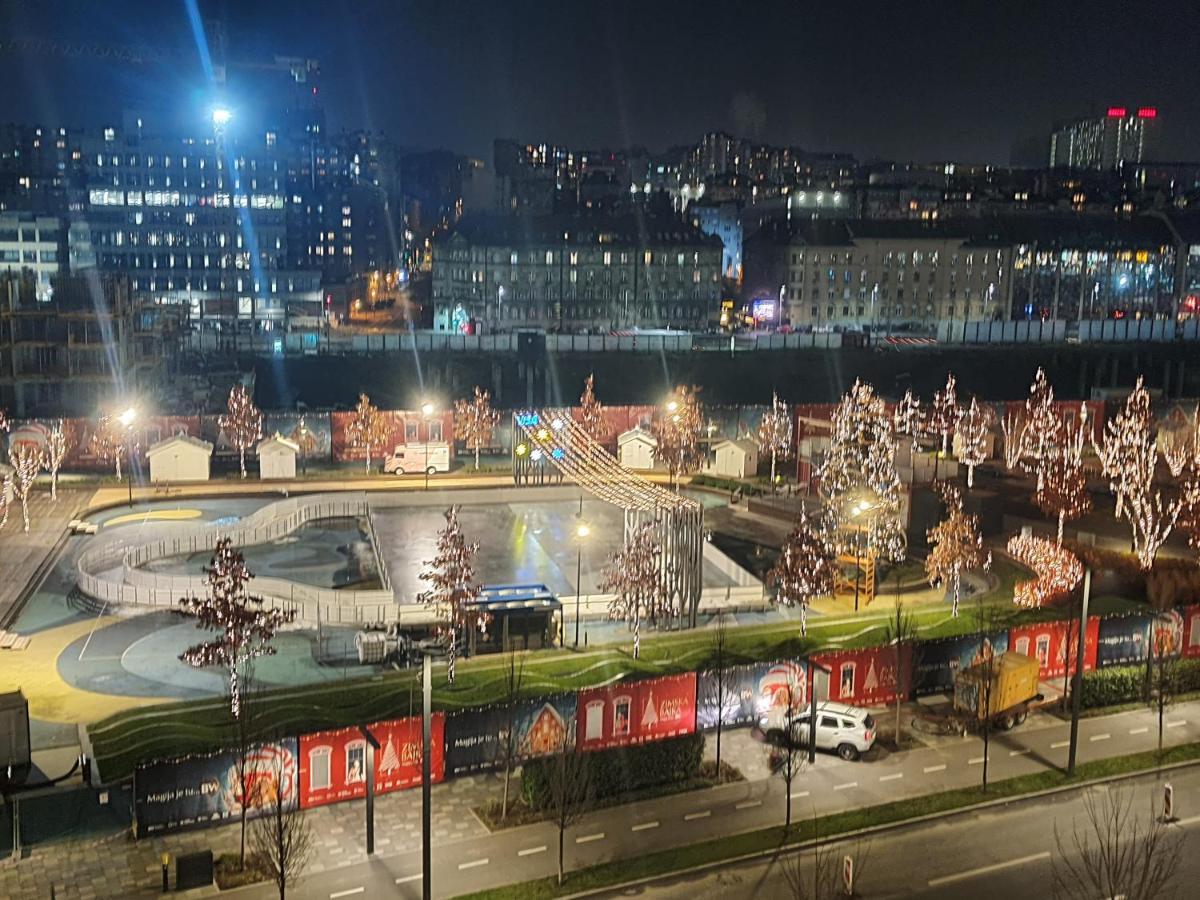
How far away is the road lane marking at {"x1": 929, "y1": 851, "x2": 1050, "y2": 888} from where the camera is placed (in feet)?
53.1

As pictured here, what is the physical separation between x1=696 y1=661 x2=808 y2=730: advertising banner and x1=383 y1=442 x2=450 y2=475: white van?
2486cm

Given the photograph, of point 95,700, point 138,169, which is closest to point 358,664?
point 95,700

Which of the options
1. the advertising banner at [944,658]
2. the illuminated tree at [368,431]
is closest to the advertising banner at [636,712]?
the advertising banner at [944,658]

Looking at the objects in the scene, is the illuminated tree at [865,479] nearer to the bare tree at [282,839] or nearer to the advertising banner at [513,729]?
the advertising banner at [513,729]

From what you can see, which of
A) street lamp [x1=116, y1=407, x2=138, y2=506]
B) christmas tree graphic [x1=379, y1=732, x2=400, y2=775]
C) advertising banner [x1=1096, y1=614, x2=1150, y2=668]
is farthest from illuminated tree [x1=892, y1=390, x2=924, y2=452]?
christmas tree graphic [x1=379, y1=732, x2=400, y2=775]

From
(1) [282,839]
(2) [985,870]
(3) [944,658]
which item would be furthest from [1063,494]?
(1) [282,839]

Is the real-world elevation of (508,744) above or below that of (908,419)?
below

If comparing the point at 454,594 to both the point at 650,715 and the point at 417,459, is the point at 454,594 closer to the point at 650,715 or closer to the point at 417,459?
the point at 650,715

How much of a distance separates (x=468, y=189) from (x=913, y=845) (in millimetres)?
147031

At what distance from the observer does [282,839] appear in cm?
1486

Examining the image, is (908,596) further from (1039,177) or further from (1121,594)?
(1039,177)

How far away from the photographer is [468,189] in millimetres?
157125

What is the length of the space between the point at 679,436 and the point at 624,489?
14300 millimetres

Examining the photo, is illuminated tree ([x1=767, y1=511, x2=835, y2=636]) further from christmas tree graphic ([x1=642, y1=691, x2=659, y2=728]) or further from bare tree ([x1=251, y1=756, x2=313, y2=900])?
bare tree ([x1=251, y1=756, x2=313, y2=900])
